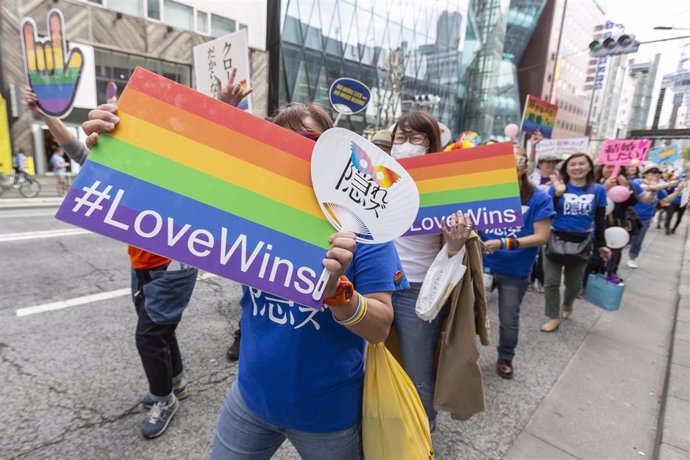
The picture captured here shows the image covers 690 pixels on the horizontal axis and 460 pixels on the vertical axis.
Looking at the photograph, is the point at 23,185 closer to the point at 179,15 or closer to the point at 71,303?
the point at 71,303

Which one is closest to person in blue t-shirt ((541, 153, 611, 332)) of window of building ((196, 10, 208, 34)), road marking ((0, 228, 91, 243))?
road marking ((0, 228, 91, 243))

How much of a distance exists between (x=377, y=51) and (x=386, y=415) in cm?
3017

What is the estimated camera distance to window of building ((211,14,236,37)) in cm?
2027

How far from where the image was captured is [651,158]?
11641 millimetres

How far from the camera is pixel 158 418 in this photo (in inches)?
89.2

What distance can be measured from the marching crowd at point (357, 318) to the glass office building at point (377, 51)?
16985 millimetres

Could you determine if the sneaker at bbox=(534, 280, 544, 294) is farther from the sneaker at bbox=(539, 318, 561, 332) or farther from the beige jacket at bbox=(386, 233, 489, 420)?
the beige jacket at bbox=(386, 233, 489, 420)

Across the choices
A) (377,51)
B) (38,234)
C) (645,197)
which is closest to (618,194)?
(645,197)

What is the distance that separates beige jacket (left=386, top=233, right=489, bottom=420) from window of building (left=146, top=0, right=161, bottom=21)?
21.5 meters

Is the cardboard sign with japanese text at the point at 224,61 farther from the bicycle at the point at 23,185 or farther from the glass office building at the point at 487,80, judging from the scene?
the glass office building at the point at 487,80

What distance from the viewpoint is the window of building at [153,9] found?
17.9 m

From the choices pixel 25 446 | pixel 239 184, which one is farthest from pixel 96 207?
pixel 25 446

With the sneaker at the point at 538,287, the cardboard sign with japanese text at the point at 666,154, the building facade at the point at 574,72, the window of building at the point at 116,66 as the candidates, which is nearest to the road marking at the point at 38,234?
the sneaker at the point at 538,287

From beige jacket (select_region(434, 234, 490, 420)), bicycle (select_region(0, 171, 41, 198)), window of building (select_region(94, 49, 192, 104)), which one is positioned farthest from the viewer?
window of building (select_region(94, 49, 192, 104))
